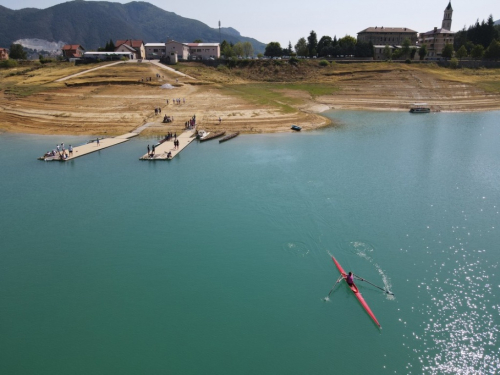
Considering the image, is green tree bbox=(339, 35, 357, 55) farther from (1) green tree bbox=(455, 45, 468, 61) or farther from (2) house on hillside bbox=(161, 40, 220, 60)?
(2) house on hillside bbox=(161, 40, 220, 60)

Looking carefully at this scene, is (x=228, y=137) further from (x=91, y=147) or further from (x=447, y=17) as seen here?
(x=447, y=17)

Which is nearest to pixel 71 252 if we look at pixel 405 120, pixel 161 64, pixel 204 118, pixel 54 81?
pixel 204 118

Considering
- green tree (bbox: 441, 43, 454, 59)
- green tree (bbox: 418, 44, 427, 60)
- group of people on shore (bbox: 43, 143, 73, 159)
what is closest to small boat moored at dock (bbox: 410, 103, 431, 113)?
green tree (bbox: 418, 44, 427, 60)

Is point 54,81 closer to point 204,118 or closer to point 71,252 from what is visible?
point 204,118

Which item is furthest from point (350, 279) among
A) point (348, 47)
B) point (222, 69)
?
point (348, 47)

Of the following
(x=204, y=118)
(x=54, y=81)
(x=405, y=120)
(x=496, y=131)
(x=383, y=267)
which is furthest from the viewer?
(x=54, y=81)

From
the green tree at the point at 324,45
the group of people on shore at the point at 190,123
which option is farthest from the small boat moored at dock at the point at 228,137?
the green tree at the point at 324,45
